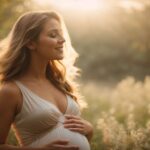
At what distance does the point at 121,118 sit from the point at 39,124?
20.2ft

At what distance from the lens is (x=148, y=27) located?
2686cm

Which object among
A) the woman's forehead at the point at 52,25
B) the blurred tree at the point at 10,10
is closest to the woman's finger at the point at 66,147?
the woman's forehead at the point at 52,25

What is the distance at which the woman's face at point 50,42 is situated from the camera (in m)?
4.86

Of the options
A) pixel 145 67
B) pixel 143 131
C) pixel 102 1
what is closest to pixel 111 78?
pixel 145 67

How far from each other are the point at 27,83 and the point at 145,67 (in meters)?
28.2

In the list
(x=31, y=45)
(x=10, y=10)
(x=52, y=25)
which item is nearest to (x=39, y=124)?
(x=31, y=45)

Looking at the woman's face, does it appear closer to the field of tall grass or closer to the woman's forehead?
the woman's forehead

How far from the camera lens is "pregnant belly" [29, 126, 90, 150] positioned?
473cm

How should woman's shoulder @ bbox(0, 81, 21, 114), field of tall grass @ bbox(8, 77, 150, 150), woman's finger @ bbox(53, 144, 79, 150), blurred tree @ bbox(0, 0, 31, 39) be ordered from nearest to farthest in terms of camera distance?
woman's shoulder @ bbox(0, 81, 21, 114), woman's finger @ bbox(53, 144, 79, 150), field of tall grass @ bbox(8, 77, 150, 150), blurred tree @ bbox(0, 0, 31, 39)

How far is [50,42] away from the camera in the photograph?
4.86m

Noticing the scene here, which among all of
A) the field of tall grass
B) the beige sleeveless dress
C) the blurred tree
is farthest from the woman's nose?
the blurred tree

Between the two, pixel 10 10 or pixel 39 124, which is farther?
pixel 10 10

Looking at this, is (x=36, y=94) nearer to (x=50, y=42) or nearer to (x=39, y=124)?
(x=39, y=124)

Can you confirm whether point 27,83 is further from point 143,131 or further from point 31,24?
point 143,131
